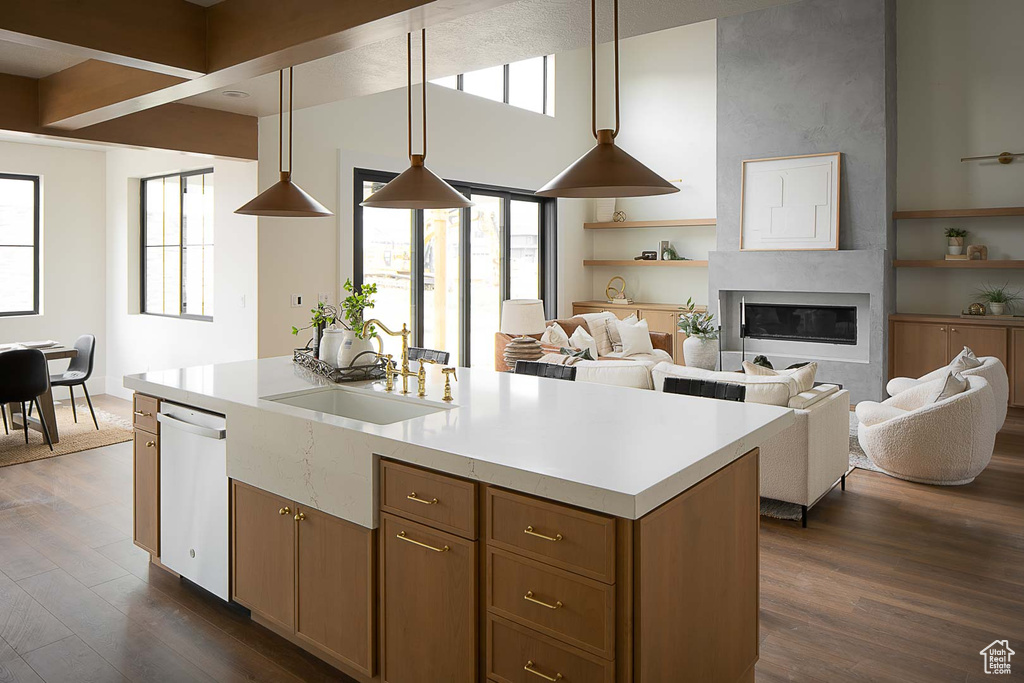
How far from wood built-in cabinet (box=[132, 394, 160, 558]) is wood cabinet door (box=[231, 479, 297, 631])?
0.62 metres

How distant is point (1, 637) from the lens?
2.72 m

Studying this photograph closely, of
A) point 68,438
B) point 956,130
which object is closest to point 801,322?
point 956,130

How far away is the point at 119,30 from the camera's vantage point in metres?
2.87

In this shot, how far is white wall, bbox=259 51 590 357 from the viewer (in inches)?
227

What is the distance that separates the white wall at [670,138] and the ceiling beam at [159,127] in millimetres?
5230

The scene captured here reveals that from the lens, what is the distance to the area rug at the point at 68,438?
17.3 feet

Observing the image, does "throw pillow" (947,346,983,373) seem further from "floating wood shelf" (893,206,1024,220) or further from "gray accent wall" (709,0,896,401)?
"floating wood shelf" (893,206,1024,220)

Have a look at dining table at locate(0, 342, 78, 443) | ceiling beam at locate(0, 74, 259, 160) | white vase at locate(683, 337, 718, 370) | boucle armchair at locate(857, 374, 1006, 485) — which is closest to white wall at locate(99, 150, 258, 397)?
ceiling beam at locate(0, 74, 259, 160)

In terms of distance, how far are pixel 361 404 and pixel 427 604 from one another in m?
1.18

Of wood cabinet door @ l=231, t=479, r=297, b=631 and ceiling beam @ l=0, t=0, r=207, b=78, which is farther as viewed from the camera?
ceiling beam @ l=0, t=0, r=207, b=78

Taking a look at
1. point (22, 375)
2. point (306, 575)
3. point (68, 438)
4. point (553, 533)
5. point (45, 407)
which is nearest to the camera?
point (553, 533)

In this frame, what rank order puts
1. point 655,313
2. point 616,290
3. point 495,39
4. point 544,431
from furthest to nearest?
1. point 616,290
2. point 655,313
3. point 495,39
4. point 544,431

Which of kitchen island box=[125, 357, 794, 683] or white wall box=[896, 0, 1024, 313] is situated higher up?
white wall box=[896, 0, 1024, 313]

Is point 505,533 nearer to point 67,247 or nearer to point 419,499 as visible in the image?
point 419,499
